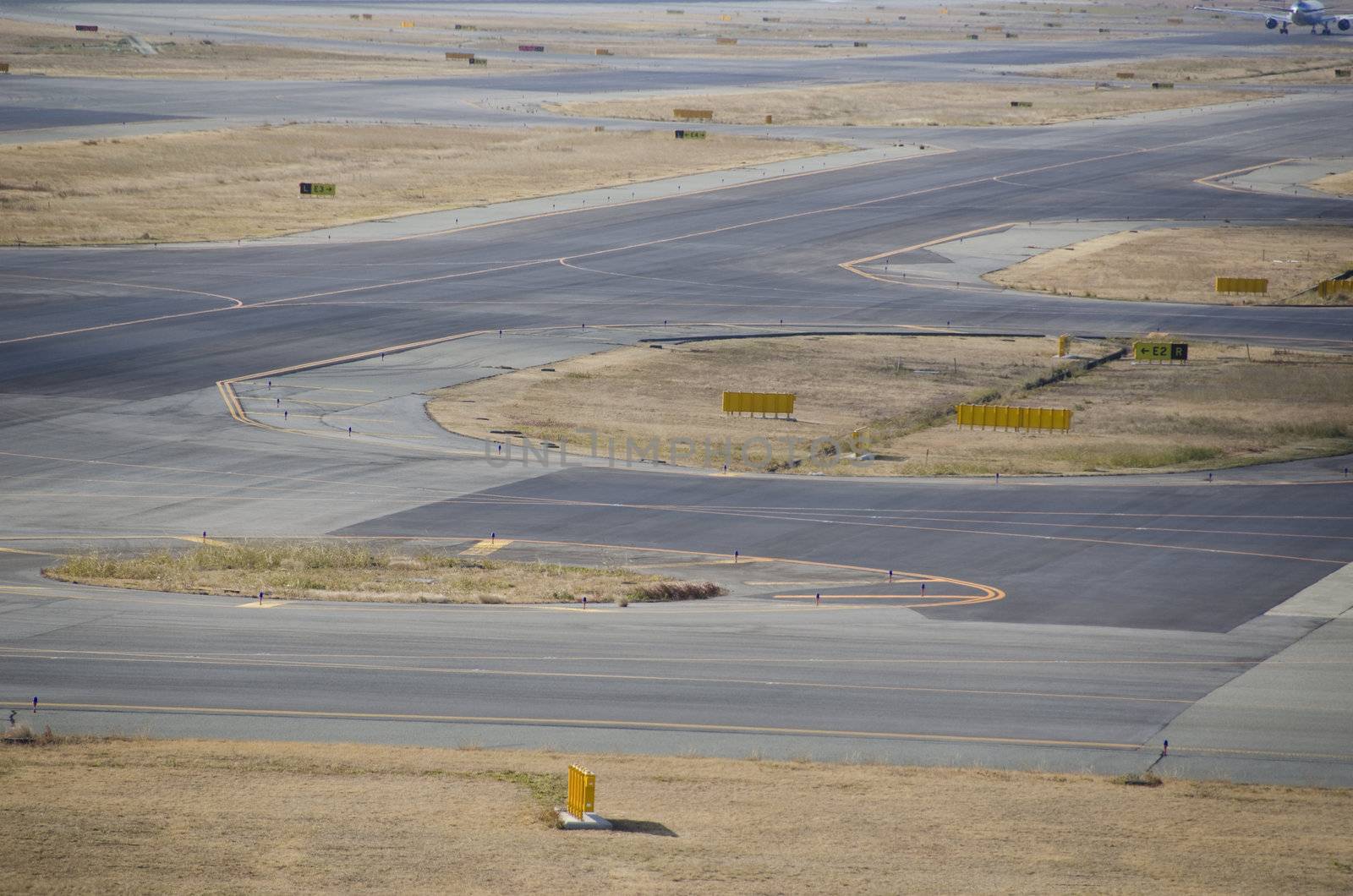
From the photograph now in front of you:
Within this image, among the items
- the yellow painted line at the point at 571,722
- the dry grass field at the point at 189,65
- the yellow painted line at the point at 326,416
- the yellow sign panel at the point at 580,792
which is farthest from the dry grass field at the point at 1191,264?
the dry grass field at the point at 189,65

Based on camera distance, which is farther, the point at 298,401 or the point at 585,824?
the point at 298,401

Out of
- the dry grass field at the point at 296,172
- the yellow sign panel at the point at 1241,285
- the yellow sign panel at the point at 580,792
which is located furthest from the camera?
the dry grass field at the point at 296,172

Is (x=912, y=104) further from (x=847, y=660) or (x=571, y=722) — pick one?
(x=571, y=722)

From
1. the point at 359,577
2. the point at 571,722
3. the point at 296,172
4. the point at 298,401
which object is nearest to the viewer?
the point at 571,722

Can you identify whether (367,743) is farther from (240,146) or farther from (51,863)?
(240,146)

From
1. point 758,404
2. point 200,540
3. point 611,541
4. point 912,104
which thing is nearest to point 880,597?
point 611,541

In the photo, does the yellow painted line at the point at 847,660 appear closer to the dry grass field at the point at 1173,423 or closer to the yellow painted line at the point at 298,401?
the dry grass field at the point at 1173,423
